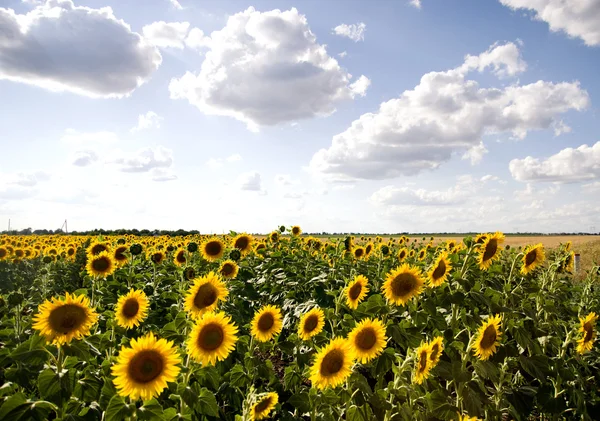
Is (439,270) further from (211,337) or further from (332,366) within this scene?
(211,337)

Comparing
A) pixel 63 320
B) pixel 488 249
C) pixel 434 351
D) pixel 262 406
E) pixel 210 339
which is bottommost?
pixel 262 406

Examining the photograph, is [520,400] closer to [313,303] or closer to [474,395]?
[474,395]

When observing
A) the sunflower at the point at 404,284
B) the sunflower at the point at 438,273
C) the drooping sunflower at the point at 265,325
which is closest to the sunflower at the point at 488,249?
the sunflower at the point at 438,273

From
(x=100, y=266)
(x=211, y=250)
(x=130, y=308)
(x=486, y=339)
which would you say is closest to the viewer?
(x=486, y=339)

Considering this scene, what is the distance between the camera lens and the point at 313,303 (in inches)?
225

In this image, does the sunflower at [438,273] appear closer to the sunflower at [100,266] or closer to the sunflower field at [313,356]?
the sunflower field at [313,356]

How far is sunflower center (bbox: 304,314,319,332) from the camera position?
427cm

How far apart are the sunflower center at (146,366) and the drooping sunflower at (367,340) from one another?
1450 millimetres

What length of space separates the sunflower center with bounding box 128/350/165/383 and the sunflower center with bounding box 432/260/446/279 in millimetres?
2621

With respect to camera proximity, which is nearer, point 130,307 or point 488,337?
point 488,337

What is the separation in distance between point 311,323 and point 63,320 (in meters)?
2.10

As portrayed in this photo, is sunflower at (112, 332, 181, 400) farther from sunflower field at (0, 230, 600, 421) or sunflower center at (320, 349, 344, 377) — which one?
sunflower center at (320, 349, 344, 377)

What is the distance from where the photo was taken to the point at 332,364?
336 cm

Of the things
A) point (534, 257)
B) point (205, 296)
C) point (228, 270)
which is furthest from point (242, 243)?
point (534, 257)
